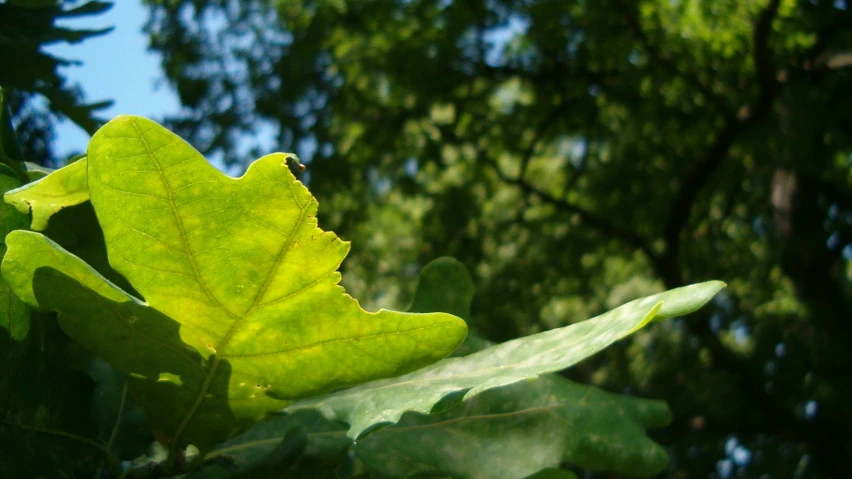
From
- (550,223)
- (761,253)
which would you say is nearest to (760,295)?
(761,253)

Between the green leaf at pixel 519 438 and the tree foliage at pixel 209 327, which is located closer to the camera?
the tree foliage at pixel 209 327

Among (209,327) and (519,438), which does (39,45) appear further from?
(519,438)

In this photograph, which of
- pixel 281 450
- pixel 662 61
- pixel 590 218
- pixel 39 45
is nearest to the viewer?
pixel 281 450

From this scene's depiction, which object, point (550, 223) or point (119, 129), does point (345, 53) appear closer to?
point (550, 223)

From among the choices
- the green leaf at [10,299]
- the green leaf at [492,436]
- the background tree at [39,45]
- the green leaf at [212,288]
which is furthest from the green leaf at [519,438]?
the background tree at [39,45]

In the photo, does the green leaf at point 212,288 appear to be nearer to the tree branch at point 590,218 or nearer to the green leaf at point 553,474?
the green leaf at point 553,474

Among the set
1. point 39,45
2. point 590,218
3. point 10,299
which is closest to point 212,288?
point 10,299
